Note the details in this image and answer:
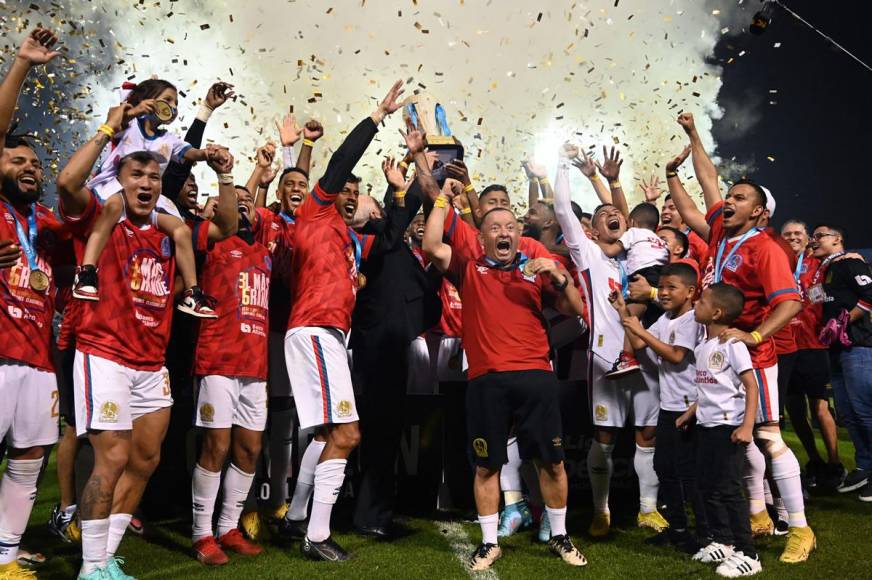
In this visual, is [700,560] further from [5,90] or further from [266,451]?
[5,90]

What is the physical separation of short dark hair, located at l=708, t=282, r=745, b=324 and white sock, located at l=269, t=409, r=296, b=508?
3.49 metres

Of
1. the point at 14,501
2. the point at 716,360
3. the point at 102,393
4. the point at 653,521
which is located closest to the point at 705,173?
the point at 716,360

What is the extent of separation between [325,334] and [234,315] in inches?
28.0

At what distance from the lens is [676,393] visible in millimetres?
5125

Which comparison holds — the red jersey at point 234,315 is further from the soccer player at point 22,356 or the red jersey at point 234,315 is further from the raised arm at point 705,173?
the raised arm at point 705,173

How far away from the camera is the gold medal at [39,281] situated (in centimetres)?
430

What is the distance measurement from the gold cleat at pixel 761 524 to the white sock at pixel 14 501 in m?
4.71

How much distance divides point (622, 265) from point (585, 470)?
1.75 metres

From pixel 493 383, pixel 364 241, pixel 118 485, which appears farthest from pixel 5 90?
pixel 493 383

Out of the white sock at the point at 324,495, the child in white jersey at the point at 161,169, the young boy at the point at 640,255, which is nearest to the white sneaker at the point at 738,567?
the young boy at the point at 640,255

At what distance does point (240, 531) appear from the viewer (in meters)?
5.54

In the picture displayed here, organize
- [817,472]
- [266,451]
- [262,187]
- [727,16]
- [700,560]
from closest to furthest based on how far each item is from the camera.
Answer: [700,560], [266,451], [262,187], [817,472], [727,16]

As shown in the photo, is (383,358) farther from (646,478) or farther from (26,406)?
(26,406)

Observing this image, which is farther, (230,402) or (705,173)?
(705,173)
